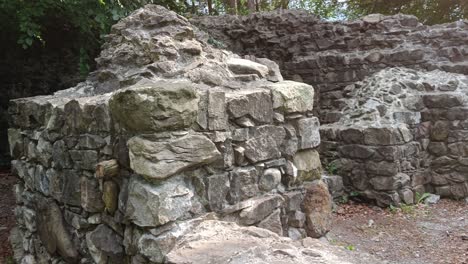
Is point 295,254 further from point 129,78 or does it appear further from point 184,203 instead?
point 129,78

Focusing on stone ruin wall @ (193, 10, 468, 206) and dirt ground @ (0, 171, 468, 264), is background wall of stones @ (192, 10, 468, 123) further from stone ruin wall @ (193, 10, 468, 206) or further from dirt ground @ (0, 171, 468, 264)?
dirt ground @ (0, 171, 468, 264)

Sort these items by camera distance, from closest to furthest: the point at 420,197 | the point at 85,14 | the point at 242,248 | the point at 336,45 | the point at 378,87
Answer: the point at 242,248 < the point at 85,14 < the point at 420,197 < the point at 378,87 < the point at 336,45

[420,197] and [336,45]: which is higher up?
[336,45]

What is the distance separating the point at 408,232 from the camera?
4.72m

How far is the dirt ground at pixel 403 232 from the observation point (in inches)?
165

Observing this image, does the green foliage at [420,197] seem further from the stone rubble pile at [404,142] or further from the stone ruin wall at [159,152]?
the stone ruin wall at [159,152]

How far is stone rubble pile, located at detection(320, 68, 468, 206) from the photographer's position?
553 centimetres

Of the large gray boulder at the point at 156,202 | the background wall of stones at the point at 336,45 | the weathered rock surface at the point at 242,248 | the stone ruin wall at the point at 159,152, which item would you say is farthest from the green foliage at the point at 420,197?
the large gray boulder at the point at 156,202

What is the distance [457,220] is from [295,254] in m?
3.94

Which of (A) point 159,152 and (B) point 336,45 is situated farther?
(B) point 336,45

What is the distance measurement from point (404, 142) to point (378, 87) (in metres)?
1.19

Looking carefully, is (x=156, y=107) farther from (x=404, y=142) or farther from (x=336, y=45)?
(x=336, y=45)

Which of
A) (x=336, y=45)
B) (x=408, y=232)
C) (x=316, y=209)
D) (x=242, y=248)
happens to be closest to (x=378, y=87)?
(x=336, y=45)

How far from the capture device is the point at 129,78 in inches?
107
